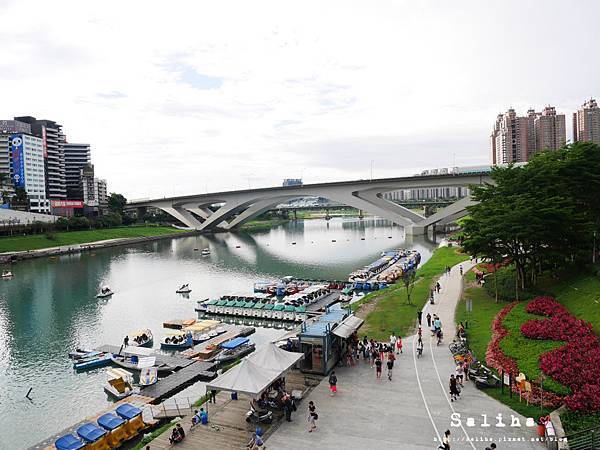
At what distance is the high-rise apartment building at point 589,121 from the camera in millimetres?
103125

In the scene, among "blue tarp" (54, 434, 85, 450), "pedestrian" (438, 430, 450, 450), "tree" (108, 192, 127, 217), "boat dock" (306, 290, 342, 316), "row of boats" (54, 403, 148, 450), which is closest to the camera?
"pedestrian" (438, 430, 450, 450)

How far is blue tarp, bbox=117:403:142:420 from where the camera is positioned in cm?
1736

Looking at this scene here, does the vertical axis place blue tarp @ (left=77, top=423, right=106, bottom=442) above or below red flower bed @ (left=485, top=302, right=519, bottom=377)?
below

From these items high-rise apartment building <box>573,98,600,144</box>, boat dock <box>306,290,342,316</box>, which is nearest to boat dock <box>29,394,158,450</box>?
boat dock <box>306,290,342,316</box>

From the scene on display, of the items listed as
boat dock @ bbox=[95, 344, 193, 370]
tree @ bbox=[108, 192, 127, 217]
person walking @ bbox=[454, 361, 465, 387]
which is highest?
tree @ bbox=[108, 192, 127, 217]

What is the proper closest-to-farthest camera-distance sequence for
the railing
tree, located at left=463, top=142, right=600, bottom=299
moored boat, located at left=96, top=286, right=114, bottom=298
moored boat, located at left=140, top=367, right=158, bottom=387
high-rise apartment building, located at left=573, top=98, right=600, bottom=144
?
1. the railing
2. moored boat, located at left=140, top=367, right=158, bottom=387
3. tree, located at left=463, top=142, right=600, bottom=299
4. moored boat, located at left=96, top=286, right=114, bottom=298
5. high-rise apartment building, located at left=573, top=98, right=600, bottom=144

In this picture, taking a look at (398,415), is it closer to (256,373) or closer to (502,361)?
(256,373)

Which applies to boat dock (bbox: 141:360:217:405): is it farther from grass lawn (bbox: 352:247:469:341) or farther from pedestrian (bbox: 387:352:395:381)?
pedestrian (bbox: 387:352:395:381)

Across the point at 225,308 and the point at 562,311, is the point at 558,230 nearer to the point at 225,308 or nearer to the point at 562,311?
the point at 562,311

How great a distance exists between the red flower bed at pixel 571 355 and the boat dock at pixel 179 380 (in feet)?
47.7

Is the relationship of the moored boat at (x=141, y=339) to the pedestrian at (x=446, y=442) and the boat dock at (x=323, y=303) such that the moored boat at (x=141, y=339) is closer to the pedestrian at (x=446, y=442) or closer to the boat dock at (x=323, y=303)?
the boat dock at (x=323, y=303)

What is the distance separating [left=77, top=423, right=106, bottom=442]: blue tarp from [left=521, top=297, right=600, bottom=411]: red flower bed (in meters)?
15.0

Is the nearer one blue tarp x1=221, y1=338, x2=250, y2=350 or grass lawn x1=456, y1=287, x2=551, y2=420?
grass lawn x1=456, y1=287, x2=551, y2=420

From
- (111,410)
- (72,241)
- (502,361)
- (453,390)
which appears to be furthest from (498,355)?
(72,241)
